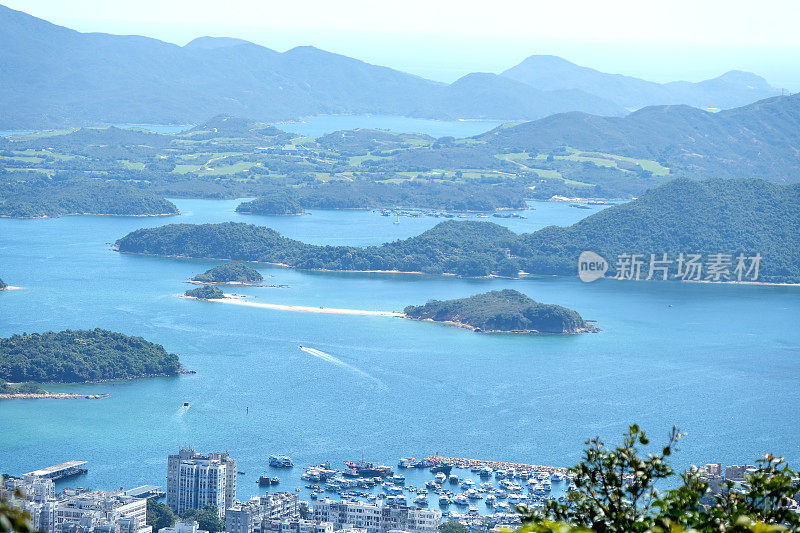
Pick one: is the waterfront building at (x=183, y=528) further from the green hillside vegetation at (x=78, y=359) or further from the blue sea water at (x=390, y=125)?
the blue sea water at (x=390, y=125)

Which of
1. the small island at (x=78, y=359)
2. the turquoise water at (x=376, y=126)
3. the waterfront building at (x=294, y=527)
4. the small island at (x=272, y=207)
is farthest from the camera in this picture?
the turquoise water at (x=376, y=126)

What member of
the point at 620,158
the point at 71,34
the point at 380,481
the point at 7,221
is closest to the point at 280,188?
the point at 7,221

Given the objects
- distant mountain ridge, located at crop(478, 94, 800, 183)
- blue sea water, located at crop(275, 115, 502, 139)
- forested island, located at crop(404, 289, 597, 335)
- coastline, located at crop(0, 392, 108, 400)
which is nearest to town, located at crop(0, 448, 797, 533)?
coastline, located at crop(0, 392, 108, 400)

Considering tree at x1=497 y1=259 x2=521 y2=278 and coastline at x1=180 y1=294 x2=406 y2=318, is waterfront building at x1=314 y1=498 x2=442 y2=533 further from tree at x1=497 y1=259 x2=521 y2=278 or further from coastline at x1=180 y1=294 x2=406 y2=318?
tree at x1=497 y1=259 x2=521 y2=278

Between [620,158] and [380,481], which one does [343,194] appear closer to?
[620,158]

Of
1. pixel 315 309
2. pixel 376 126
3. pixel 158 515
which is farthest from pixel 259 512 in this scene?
pixel 376 126

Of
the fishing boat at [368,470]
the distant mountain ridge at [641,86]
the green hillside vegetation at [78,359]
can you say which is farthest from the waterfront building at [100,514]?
the distant mountain ridge at [641,86]
